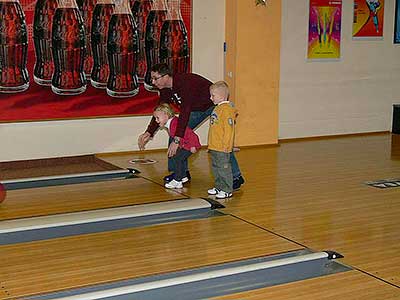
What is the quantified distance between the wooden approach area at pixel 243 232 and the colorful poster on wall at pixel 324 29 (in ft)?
6.87

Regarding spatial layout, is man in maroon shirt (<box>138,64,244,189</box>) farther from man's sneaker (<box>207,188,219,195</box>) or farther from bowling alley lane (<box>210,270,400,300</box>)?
bowling alley lane (<box>210,270,400,300</box>)

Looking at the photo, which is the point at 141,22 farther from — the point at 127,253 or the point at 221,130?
the point at 127,253

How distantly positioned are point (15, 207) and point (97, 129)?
93.5 inches

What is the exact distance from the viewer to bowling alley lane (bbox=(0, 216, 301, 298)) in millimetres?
3910

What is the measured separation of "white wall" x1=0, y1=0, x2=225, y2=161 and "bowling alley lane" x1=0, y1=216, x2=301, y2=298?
2885mm

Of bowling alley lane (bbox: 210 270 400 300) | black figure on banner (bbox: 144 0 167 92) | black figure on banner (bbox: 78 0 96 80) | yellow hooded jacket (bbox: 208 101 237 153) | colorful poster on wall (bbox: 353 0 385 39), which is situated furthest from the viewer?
colorful poster on wall (bbox: 353 0 385 39)

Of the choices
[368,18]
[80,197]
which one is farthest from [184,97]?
[368,18]

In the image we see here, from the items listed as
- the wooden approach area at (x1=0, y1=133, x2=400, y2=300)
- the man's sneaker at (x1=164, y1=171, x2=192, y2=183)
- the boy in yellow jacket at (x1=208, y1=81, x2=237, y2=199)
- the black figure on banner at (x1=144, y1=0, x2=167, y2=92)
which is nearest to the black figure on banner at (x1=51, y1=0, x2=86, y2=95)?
the black figure on banner at (x1=144, y1=0, x2=167, y2=92)

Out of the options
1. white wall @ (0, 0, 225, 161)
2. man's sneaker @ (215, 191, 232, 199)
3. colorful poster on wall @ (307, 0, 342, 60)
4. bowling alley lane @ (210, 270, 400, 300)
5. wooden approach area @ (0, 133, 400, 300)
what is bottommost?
bowling alley lane @ (210, 270, 400, 300)

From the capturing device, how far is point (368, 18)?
368 inches

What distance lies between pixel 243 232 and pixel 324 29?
16.0ft

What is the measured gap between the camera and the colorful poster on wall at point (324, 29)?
8.87 meters

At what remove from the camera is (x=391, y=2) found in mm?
9500

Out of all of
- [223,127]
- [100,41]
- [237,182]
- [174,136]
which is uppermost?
[100,41]
